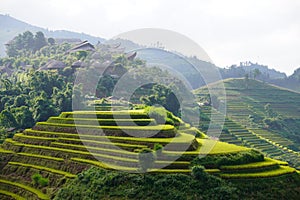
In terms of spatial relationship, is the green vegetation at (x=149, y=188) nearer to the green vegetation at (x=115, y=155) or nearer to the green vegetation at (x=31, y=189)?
the green vegetation at (x=115, y=155)

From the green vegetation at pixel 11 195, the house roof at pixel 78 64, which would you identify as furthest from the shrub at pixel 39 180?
the house roof at pixel 78 64

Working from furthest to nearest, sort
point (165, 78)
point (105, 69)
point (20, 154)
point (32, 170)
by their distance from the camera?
point (165, 78) → point (105, 69) → point (20, 154) → point (32, 170)

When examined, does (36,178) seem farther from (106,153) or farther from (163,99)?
(163,99)

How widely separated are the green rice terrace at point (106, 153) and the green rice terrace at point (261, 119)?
1904 cm


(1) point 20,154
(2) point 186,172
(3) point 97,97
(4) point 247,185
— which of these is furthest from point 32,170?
(3) point 97,97

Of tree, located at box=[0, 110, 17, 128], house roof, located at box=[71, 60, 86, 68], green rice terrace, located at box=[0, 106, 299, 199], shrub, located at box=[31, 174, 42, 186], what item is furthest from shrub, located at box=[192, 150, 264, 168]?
house roof, located at box=[71, 60, 86, 68]

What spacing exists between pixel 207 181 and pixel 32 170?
1144cm

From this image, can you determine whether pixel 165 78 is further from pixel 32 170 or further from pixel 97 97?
pixel 32 170

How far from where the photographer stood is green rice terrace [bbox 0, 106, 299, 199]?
67.2ft

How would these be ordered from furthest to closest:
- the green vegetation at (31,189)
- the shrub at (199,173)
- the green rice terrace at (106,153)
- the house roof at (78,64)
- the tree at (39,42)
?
the tree at (39,42), the house roof at (78,64), the green vegetation at (31,189), the green rice terrace at (106,153), the shrub at (199,173)

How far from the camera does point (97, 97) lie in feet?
154

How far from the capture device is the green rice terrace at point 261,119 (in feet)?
151

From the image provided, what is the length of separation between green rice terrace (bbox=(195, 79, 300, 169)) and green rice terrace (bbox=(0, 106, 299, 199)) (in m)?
19.0

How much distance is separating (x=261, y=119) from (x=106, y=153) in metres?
42.5
